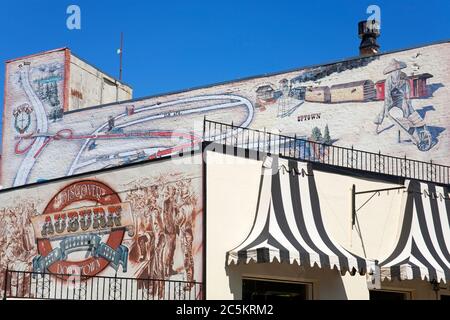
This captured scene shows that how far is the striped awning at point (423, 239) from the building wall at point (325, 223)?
0.27 m

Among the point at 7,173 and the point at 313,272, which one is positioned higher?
the point at 7,173

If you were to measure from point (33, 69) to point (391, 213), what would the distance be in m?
18.1

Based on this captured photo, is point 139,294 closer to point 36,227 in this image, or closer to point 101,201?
point 101,201

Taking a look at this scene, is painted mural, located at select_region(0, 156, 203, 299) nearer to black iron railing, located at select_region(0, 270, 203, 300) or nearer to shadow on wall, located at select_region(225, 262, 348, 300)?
black iron railing, located at select_region(0, 270, 203, 300)

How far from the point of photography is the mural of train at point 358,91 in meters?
23.2

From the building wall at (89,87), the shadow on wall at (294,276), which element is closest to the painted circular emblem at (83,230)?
the shadow on wall at (294,276)

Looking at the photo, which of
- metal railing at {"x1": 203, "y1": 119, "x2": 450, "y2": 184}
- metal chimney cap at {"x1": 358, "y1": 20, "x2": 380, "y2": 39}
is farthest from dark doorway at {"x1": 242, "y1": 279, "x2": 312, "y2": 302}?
metal chimney cap at {"x1": 358, "y1": 20, "x2": 380, "y2": 39}

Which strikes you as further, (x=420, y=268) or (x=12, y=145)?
(x=12, y=145)

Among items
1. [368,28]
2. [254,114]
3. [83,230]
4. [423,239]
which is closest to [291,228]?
[423,239]

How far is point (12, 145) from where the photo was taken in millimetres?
31703

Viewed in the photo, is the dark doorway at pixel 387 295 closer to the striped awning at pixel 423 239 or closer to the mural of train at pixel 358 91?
the striped awning at pixel 423 239

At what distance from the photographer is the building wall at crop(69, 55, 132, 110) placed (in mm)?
30781

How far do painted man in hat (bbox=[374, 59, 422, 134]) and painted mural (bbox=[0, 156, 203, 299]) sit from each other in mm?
9592
